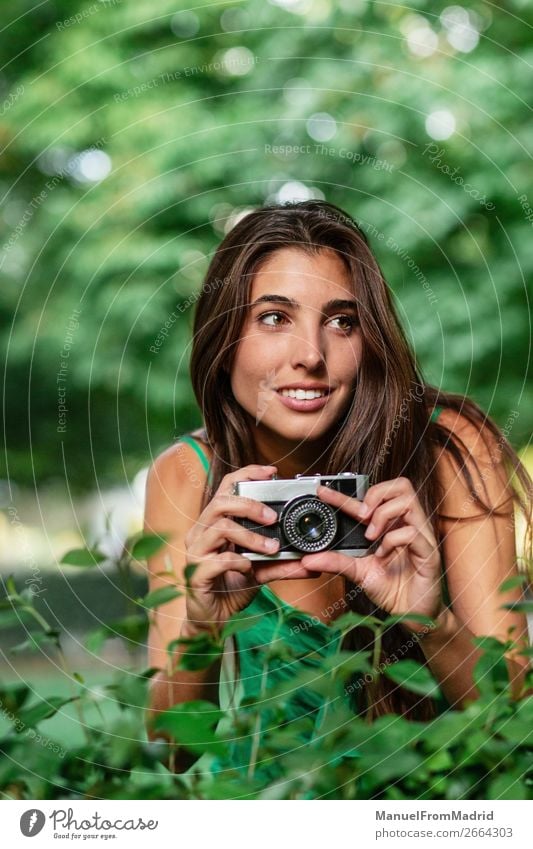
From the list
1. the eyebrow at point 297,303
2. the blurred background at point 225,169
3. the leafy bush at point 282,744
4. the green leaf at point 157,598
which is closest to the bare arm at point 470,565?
the eyebrow at point 297,303

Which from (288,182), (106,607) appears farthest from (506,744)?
(106,607)

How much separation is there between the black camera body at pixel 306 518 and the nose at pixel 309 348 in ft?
0.55

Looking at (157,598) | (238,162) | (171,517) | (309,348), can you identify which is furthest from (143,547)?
(238,162)

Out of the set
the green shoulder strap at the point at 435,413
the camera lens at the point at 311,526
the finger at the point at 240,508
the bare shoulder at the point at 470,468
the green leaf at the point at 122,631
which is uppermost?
the green shoulder strap at the point at 435,413

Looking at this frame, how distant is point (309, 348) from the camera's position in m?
1.20

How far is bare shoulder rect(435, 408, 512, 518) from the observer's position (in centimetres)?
124

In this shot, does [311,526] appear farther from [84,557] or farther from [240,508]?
[84,557]

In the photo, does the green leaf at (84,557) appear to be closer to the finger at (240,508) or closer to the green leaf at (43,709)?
the green leaf at (43,709)

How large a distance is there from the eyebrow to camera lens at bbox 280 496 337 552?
25cm

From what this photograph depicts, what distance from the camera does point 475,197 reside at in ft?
6.95

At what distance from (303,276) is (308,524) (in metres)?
0.32

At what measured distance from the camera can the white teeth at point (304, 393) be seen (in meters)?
1.25

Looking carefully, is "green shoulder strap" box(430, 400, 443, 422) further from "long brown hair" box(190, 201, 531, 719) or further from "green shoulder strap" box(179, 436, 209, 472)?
"green shoulder strap" box(179, 436, 209, 472)
